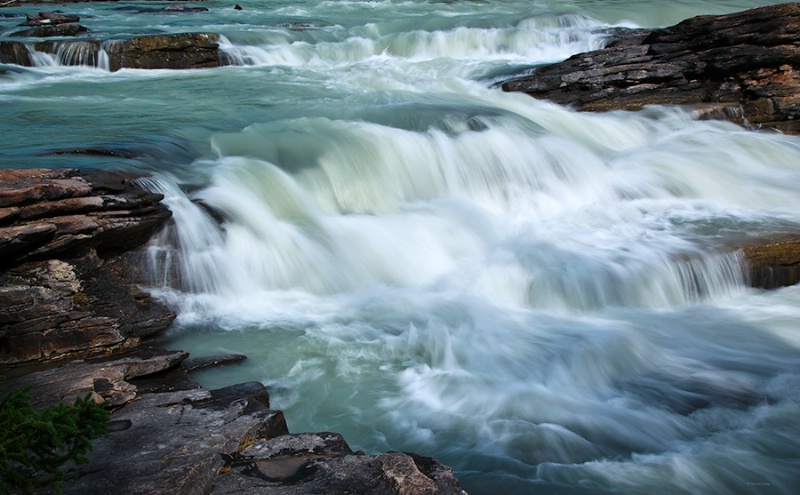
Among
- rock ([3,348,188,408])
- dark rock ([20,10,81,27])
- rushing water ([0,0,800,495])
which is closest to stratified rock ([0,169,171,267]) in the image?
rushing water ([0,0,800,495])

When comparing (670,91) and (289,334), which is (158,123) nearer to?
(289,334)

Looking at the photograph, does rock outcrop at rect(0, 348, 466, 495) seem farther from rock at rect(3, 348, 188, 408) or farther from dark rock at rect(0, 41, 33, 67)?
dark rock at rect(0, 41, 33, 67)

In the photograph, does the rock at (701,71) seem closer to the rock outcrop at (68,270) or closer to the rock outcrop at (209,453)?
the rock outcrop at (68,270)

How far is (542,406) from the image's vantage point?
19.4ft

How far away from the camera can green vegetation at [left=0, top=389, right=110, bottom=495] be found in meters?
3.19

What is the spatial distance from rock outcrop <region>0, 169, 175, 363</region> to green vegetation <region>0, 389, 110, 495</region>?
8.43 ft

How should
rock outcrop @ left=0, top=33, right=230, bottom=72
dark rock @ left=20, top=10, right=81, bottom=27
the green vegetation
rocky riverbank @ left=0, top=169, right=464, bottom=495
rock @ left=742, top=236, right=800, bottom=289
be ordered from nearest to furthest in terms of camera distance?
the green vegetation, rocky riverbank @ left=0, top=169, right=464, bottom=495, rock @ left=742, top=236, right=800, bottom=289, rock outcrop @ left=0, top=33, right=230, bottom=72, dark rock @ left=20, top=10, right=81, bottom=27

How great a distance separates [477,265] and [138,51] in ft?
36.1

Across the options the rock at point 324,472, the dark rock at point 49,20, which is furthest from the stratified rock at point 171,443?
the dark rock at point 49,20

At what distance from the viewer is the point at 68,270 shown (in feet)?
20.4

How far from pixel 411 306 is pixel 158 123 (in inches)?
220

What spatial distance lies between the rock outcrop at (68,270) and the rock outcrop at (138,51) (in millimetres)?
10537

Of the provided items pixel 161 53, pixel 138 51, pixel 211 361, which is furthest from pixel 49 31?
pixel 211 361

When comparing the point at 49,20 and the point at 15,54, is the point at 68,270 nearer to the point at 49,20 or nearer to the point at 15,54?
the point at 15,54
